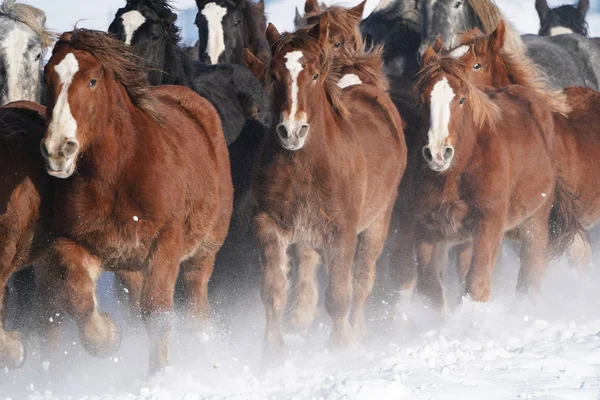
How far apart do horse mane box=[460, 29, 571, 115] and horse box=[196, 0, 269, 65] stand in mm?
1959

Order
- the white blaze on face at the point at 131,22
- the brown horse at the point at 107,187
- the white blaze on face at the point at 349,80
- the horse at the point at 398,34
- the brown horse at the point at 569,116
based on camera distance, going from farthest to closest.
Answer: the horse at the point at 398,34
the brown horse at the point at 569,116
the white blaze on face at the point at 349,80
the white blaze on face at the point at 131,22
the brown horse at the point at 107,187

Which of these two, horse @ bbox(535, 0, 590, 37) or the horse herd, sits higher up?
horse @ bbox(535, 0, 590, 37)

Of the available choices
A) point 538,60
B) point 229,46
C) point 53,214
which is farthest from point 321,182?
point 538,60

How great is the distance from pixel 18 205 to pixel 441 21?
18.2 ft

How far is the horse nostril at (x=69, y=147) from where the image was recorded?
558 centimetres

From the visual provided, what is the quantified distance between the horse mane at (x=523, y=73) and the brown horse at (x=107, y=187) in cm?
397

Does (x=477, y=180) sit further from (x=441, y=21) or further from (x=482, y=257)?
(x=441, y=21)

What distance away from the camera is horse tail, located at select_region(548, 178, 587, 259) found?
9070 millimetres

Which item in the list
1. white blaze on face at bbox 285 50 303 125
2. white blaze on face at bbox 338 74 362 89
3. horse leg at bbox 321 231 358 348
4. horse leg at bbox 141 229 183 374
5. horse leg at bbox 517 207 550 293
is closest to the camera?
horse leg at bbox 141 229 183 374

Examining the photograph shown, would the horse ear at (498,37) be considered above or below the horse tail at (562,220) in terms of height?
above

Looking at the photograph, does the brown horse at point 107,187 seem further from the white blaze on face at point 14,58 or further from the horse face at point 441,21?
the horse face at point 441,21

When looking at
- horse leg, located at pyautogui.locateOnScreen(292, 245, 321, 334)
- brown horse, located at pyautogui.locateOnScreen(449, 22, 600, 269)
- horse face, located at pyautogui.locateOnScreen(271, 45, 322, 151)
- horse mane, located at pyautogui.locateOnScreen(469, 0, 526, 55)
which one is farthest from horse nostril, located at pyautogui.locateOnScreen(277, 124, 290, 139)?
horse mane, located at pyautogui.locateOnScreen(469, 0, 526, 55)

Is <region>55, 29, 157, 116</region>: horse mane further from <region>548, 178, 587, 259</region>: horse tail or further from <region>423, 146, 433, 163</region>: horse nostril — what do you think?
<region>548, 178, 587, 259</region>: horse tail

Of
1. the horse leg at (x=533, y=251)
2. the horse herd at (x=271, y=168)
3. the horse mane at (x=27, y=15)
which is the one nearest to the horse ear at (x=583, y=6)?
the horse herd at (x=271, y=168)
